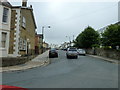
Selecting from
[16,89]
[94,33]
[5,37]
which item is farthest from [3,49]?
[94,33]

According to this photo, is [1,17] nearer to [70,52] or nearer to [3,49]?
[3,49]

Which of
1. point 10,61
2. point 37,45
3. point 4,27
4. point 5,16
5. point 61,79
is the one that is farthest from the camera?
point 37,45

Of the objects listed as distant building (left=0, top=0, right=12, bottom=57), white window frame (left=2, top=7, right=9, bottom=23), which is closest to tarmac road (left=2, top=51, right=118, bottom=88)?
distant building (left=0, top=0, right=12, bottom=57)

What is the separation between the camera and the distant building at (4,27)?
17.1 m

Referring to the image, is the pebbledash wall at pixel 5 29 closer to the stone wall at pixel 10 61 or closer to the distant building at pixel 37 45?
the stone wall at pixel 10 61

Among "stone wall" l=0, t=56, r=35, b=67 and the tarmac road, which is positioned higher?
"stone wall" l=0, t=56, r=35, b=67

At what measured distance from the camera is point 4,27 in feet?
57.3

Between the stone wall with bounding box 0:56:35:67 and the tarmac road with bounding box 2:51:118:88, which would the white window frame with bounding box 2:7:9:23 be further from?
the tarmac road with bounding box 2:51:118:88

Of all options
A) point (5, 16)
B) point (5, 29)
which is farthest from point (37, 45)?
point (5, 29)

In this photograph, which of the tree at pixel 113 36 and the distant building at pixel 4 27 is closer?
the distant building at pixel 4 27

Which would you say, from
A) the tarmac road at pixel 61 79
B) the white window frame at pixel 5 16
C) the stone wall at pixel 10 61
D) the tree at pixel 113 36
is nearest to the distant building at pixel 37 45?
the white window frame at pixel 5 16

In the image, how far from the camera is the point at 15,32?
18.5m

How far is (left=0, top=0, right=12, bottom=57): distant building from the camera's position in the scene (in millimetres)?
17078

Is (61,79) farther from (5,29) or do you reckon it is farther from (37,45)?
(37,45)
